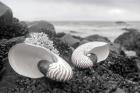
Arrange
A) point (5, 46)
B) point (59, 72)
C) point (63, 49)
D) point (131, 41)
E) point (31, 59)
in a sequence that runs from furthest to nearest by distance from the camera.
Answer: point (131, 41)
point (63, 49)
point (5, 46)
point (31, 59)
point (59, 72)

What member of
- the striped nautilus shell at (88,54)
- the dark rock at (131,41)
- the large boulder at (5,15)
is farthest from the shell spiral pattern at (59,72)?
the dark rock at (131,41)

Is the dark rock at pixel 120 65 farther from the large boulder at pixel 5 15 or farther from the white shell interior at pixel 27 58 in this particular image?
the large boulder at pixel 5 15

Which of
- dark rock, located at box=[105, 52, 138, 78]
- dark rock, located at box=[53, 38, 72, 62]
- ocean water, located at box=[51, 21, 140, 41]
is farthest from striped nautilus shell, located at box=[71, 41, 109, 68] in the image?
ocean water, located at box=[51, 21, 140, 41]

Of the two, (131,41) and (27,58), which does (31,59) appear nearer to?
(27,58)

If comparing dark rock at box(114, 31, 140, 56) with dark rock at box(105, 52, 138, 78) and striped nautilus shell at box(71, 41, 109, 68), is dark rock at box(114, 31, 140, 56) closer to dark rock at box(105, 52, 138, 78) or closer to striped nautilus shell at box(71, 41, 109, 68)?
dark rock at box(105, 52, 138, 78)

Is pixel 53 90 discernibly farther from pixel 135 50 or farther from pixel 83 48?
pixel 135 50

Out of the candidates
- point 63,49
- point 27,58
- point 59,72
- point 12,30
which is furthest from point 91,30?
point 59,72
